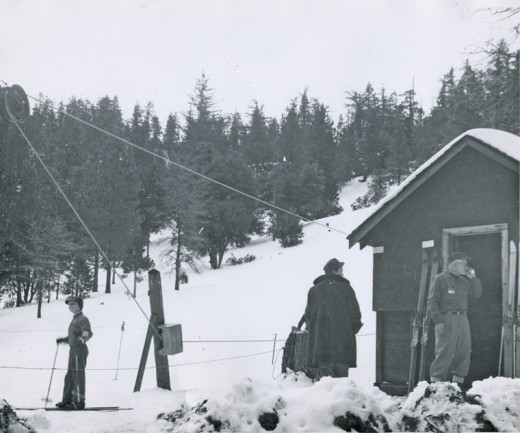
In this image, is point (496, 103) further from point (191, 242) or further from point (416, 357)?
point (191, 242)

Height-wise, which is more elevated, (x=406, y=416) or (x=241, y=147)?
(x=241, y=147)

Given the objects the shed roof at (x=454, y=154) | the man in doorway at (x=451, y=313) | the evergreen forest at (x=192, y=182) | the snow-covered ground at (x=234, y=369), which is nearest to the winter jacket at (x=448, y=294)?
the man in doorway at (x=451, y=313)

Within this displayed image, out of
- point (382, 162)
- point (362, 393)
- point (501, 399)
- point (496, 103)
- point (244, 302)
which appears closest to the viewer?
point (362, 393)

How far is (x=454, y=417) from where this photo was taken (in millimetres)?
3027

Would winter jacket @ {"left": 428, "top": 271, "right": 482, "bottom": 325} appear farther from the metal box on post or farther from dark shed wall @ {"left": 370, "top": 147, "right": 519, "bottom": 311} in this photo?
the metal box on post

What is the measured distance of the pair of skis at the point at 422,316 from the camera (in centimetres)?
784

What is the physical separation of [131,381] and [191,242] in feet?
59.3

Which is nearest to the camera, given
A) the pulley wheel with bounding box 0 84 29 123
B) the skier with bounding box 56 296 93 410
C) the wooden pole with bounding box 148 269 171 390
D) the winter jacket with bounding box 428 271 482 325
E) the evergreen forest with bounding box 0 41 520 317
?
the pulley wheel with bounding box 0 84 29 123

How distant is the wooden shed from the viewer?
7.34m

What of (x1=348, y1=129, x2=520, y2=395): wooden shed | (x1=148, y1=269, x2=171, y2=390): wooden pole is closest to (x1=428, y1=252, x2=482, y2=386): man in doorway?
(x1=348, y1=129, x2=520, y2=395): wooden shed

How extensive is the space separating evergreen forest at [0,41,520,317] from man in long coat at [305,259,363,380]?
15.3ft

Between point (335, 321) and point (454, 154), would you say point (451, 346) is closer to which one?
point (335, 321)

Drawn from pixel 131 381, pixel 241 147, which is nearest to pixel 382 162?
pixel 241 147

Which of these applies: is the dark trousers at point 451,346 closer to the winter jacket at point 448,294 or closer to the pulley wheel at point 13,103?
the winter jacket at point 448,294
